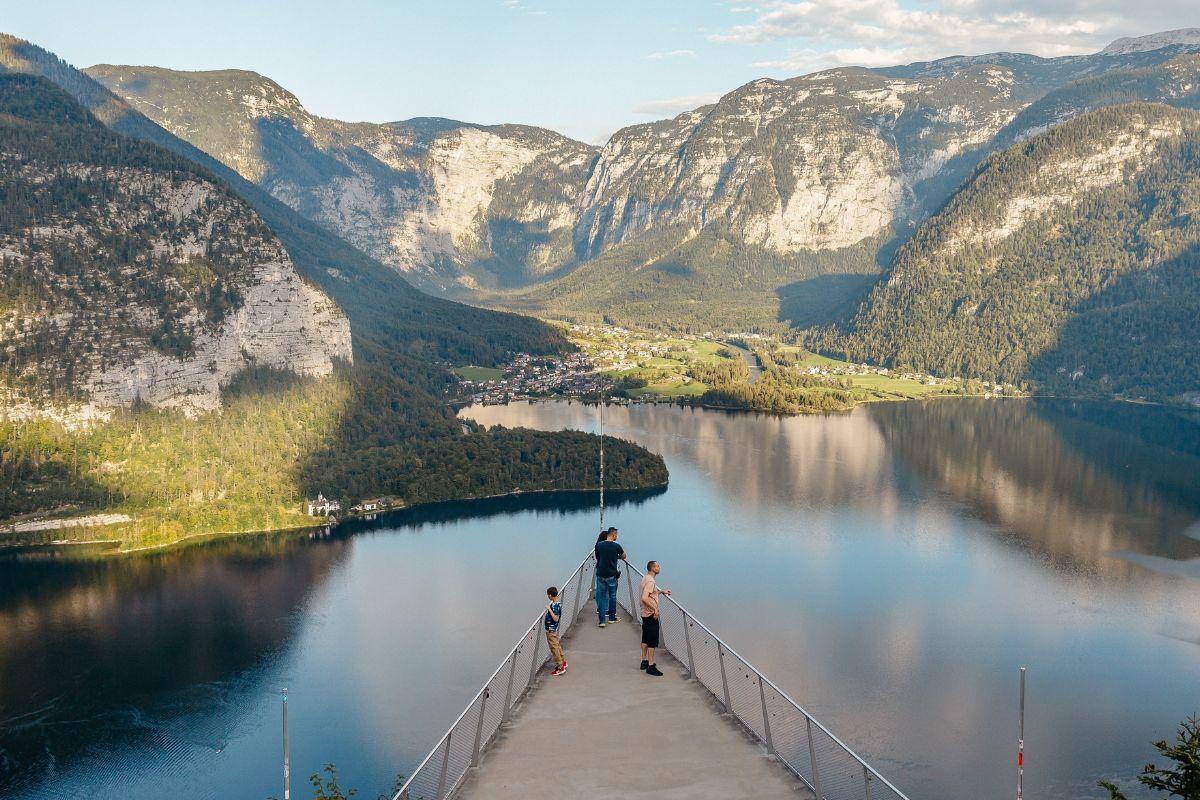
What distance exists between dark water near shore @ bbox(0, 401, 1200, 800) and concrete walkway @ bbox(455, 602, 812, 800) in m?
21.8

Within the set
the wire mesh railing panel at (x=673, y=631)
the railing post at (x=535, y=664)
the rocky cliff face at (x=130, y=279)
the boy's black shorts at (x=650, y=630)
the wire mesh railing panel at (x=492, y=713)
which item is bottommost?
the wire mesh railing panel at (x=673, y=631)

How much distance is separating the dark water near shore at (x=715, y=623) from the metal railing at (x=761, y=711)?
366 cm

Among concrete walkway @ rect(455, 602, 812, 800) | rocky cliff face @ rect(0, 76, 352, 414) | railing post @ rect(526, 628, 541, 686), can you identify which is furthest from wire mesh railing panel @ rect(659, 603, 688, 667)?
rocky cliff face @ rect(0, 76, 352, 414)

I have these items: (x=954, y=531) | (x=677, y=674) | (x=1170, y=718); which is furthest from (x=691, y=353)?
(x=677, y=674)

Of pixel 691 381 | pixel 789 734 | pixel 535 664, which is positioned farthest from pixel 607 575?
pixel 691 381

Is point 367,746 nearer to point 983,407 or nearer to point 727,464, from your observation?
point 727,464

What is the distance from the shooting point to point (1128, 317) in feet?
584

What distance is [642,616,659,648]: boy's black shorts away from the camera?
2588 centimetres

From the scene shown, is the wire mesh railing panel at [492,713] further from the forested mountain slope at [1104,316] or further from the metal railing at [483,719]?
the forested mountain slope at [1104,316]

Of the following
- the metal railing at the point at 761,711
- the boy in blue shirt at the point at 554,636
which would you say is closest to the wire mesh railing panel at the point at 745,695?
the metal railing at the point at 761,711

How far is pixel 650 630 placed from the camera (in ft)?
85.0

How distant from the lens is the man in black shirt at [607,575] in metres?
28.4

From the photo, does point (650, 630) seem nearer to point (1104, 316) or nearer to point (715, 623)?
point (715, 623)

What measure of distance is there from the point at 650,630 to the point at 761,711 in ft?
39.9
